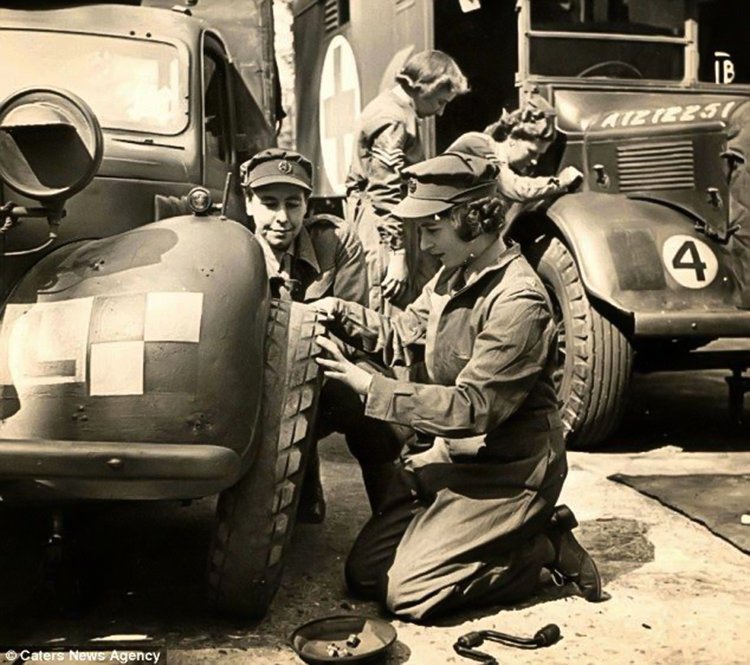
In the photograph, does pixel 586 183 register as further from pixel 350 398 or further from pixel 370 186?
pixel 350 398

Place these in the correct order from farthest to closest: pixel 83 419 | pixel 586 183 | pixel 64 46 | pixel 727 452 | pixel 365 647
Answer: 1. pixel 586 183
2. pixel 727 452
3. pixel 64 46
4. pixel 365 647
5. pixel 83 419

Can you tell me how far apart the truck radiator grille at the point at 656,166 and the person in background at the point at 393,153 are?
0.90 meters

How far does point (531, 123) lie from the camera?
562 cm

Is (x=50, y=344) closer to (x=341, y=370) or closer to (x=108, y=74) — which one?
(x=341, y=370)

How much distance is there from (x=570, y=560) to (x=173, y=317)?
1.44 metres

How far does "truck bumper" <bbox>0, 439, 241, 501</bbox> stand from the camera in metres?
2.53

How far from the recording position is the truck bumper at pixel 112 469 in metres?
2.53

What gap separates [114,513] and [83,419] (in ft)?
5.26

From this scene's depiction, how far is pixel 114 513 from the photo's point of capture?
13.5 feet

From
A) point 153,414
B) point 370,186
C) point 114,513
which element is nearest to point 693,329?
point 370,186

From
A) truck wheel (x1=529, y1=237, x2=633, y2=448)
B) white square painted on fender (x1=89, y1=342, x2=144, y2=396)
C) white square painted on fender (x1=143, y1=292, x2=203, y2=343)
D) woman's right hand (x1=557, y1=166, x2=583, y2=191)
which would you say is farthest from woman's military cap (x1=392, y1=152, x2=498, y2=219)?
woman's right hand (x1=557, y1=166, x2=583, y2=191)

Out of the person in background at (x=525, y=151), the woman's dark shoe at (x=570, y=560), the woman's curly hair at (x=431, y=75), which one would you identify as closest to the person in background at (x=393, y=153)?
the woman's curly hair at (x=431, y=75)

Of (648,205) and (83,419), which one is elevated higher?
(648,205)

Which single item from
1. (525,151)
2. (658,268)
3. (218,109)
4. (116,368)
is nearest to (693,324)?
(658,268)
